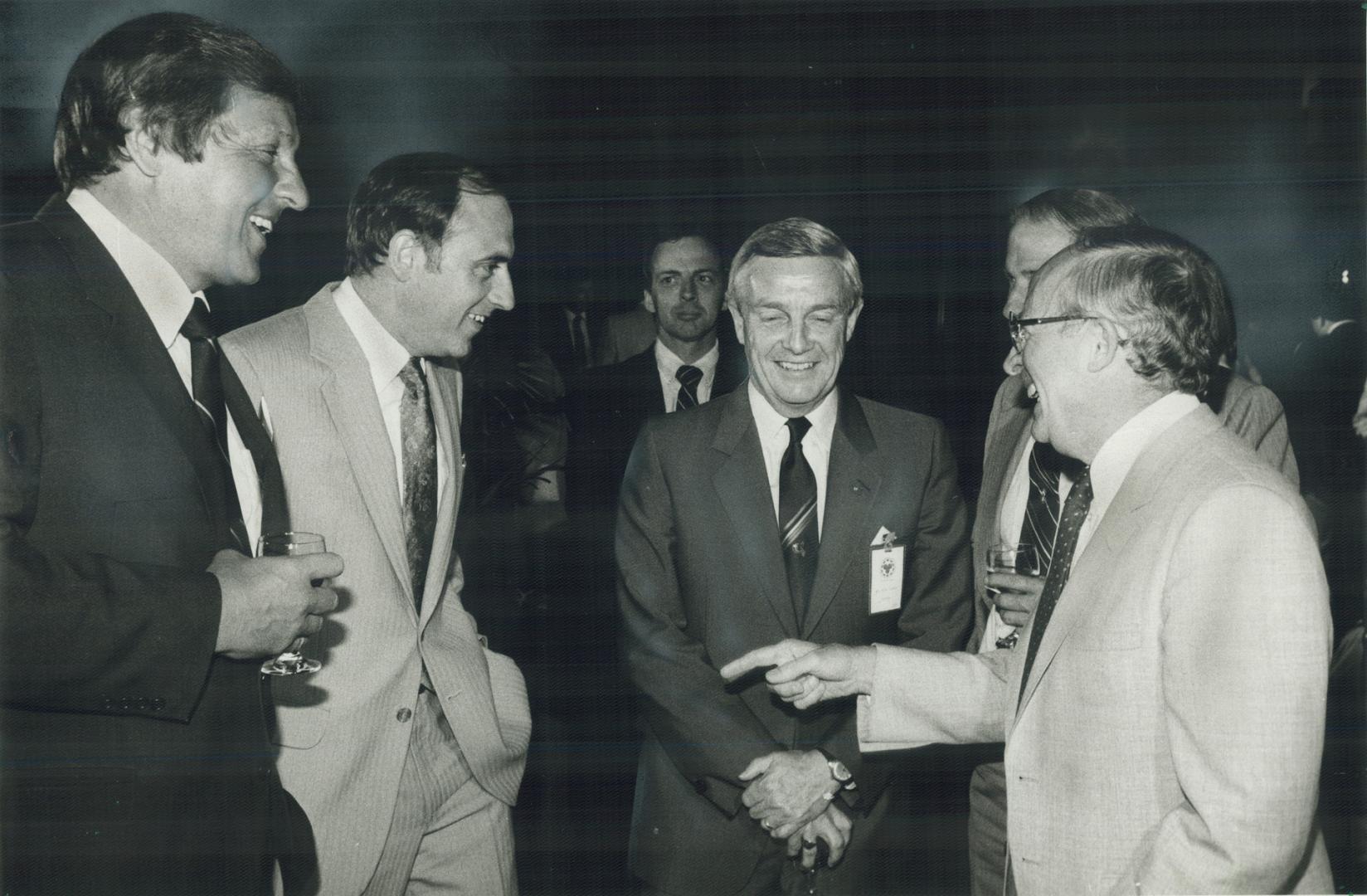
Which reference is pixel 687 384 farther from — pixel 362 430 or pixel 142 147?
pixel 142 147

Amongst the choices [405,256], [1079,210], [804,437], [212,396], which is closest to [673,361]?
[804,437]

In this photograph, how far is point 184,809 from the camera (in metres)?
1.71

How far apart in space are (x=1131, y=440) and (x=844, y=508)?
2.97 ft

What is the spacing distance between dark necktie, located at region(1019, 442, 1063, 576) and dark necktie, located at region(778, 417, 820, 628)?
493 millimetres

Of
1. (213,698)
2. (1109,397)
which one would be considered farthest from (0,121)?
(1109,397)

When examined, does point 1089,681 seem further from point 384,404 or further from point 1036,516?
point 384,404

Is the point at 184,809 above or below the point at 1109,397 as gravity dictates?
below

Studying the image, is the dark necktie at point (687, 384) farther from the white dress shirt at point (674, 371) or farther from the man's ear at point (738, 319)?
the man's ear at point (738, 319)

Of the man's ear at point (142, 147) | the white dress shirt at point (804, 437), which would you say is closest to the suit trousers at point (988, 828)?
the white dress shirt at point (804, 437)

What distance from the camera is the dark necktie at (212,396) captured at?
172 centimetres

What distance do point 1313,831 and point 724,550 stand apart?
1282mm

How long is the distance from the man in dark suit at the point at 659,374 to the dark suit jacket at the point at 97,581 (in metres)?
1.51

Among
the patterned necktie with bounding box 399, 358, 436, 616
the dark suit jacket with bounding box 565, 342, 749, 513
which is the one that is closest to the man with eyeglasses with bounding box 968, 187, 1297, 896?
the dark suit jacket with bounding box 565, 342, 749, 513

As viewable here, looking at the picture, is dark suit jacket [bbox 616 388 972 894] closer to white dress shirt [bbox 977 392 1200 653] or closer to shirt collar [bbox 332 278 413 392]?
shirt collar [bbox 332 278 413 392]
